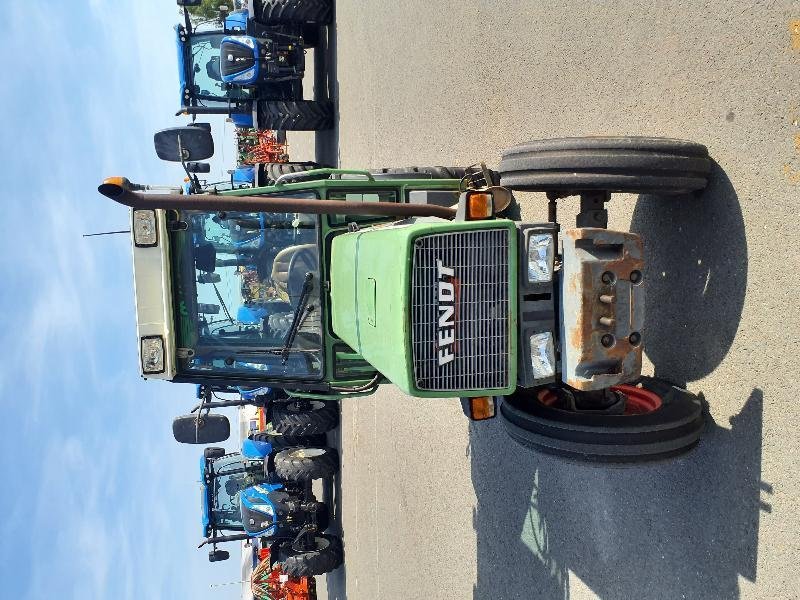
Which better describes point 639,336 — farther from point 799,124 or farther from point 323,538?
point 323,538

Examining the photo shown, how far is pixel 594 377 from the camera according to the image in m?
3.14

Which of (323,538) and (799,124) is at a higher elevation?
(799,124)

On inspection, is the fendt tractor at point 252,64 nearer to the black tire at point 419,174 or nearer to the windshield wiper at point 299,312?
the black tire at point 419,174

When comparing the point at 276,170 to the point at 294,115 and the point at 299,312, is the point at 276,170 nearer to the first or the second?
the point at 294,115

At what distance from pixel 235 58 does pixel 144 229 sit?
A: 4847mm

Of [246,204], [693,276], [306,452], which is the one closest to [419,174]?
[246,204]

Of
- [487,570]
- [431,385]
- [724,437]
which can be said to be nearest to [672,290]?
[724,437]

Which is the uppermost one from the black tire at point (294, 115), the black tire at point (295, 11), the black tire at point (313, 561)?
the black tire at point (295, 11)

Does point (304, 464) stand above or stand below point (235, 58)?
below

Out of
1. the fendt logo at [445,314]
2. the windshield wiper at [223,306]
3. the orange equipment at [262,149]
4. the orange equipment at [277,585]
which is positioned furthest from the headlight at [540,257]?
the orange equipment at [262,149]

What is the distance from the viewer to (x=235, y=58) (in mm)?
8641

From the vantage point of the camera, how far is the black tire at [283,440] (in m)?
10.2

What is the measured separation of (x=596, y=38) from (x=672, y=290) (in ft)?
5.50

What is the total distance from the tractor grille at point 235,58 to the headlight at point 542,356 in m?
6.74
